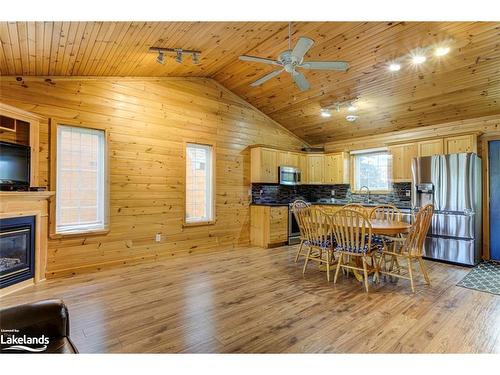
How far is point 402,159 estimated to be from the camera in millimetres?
5277

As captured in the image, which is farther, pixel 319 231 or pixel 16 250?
pixel 319 231

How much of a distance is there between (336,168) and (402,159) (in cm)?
145

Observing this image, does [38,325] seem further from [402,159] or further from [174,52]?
[402,159]

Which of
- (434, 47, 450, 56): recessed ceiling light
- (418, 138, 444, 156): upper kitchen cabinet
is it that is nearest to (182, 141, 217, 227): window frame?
(434, 47, 450, 56): recessed ceiling light

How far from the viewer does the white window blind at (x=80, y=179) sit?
3.73m

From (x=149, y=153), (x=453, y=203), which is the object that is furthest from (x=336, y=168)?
(x=149, y=153)

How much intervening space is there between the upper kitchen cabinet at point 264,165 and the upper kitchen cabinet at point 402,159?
7.83 feet

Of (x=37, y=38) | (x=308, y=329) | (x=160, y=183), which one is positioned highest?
(x=37, y=38)
